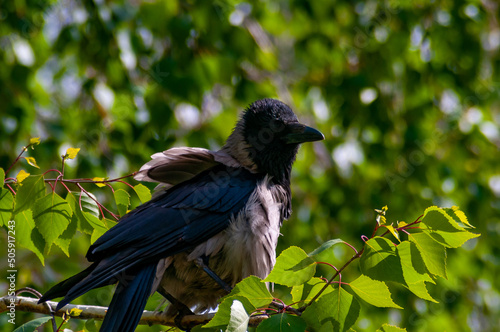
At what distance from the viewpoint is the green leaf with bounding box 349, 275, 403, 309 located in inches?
71.3

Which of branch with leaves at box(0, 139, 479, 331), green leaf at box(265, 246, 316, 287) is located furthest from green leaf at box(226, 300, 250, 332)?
green leaf at box(265, 246, 316, 287)

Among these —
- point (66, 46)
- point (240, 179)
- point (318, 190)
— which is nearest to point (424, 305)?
point (318, 190)

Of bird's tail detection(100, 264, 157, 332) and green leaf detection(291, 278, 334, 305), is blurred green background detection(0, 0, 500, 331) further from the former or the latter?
green leaf detection(291, 278, 334, 305)

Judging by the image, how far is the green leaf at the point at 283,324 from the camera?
5.79 ft

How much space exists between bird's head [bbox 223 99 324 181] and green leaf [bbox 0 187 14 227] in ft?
4.36

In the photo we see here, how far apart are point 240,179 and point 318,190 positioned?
132 inches

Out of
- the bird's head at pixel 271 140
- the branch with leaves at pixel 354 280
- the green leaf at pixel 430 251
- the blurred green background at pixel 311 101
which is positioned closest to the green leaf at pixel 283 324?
Result: the branch with leaves at pixel 354 280

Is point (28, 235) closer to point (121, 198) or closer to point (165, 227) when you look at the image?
point (121, 198)

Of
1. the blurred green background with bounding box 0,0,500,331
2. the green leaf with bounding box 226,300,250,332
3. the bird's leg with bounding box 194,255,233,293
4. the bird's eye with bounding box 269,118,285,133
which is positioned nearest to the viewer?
the green leaf with bounding box 226,300,250,332

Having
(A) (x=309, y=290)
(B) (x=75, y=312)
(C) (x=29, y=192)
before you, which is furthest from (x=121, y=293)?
(A) (x=309, y=290)

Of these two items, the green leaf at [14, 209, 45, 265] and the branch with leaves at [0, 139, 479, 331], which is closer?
the branch with leaves at [0, 139, 479, 331]

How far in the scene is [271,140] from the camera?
3.27 meters

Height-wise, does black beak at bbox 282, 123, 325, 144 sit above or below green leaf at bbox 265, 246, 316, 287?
above

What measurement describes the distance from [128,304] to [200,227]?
531 millimetres
